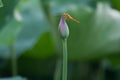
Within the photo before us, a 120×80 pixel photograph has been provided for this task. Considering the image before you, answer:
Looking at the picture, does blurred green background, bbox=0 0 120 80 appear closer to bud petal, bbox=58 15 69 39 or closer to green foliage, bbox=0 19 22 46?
green foliage, bbox=0 19 22 46

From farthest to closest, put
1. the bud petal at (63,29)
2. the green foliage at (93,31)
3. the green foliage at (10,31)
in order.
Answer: the green foliage at (93,31) < the green foliage at (10,31) < the bud petal at (63,29)

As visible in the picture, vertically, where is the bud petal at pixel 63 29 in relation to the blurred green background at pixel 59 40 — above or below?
below

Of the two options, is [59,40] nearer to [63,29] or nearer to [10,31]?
[10,31]

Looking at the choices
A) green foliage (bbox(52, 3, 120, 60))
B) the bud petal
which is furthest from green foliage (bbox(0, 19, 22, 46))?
the bud petal

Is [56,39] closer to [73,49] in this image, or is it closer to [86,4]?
[73,49]

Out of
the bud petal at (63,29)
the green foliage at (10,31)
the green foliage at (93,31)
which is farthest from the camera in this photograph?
the green foliage at (93,31)

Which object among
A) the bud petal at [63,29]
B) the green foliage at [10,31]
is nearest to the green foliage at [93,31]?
the green foliage at [10,31]

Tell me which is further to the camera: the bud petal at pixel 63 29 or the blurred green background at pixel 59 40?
the blurred green background at pixel 59 40

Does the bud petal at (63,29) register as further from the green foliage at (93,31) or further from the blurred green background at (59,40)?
the green foliage at (93,31)

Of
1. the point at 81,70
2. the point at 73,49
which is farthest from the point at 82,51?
the point at 81,70
